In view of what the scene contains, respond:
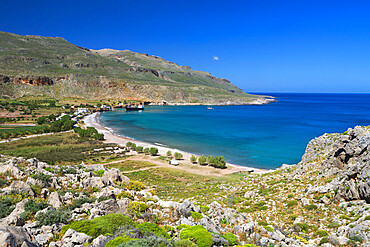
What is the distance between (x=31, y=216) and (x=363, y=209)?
20947 millimetres

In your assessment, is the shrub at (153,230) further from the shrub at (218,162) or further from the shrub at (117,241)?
the shrub at (218,162)

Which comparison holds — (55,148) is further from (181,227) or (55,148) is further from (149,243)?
(149,243)

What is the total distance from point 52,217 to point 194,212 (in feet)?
27.3

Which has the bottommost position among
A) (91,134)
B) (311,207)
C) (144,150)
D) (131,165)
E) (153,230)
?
(131,165)

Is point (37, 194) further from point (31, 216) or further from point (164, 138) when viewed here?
point (164, 138)

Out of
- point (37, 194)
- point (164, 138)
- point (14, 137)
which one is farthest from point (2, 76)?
point (37, 194)

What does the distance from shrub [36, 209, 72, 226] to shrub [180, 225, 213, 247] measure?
21.2ft

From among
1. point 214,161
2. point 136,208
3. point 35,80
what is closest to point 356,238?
point 136,208

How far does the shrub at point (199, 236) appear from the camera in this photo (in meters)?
10.1

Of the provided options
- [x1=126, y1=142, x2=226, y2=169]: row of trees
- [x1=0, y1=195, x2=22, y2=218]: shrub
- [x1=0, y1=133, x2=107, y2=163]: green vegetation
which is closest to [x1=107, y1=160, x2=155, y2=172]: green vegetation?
[x1=126, y1=142, x2=226, y2=169]: row of trees

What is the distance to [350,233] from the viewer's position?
40.1 ft

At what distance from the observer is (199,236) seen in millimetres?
10406

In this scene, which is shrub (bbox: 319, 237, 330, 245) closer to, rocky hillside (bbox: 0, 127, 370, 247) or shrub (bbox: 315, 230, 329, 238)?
rocky hillside (bbox: 0, 127, 370, 247)

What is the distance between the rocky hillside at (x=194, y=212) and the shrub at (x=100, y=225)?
0.05m
